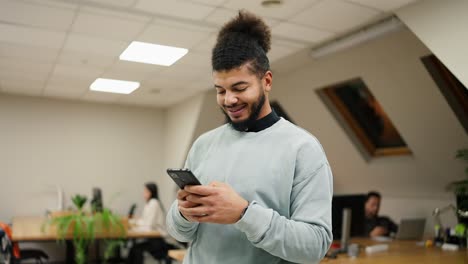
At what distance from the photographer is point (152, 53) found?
5137 millimetres

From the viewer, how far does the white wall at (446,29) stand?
10.8ft

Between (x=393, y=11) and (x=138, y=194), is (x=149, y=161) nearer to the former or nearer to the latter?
(x=138, y=194)

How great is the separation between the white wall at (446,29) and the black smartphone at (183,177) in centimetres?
298

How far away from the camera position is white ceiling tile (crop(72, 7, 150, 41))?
12.9 ft

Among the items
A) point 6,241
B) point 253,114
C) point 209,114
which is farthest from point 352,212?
point 209,114

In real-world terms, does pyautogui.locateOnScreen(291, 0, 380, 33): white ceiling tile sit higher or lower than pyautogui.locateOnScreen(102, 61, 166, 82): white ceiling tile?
higher

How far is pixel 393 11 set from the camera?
151 inches

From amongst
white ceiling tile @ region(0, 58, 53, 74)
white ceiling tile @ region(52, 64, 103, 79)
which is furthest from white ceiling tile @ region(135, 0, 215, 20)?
white ceiling tile @ region(0, 58, 53, 74)

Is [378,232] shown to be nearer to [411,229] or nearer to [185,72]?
[411,229]

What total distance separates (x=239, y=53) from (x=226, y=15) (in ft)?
9.86

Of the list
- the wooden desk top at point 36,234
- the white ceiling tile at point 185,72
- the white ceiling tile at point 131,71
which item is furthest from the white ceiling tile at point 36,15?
the wooden desk top at point 36,234

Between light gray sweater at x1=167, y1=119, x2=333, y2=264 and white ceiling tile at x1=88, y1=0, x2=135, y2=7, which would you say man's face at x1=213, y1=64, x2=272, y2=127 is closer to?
light gray sweater at x1=167, y1=119, x2=333, y2=264

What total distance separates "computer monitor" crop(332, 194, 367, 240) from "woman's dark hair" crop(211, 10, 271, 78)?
2955 millimetres

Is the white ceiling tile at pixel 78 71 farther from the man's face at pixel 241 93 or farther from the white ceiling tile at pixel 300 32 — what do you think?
the man's face at pixel 241 93
